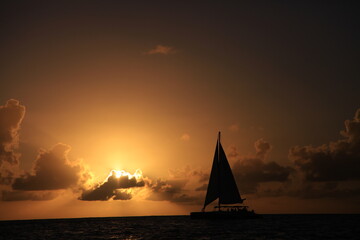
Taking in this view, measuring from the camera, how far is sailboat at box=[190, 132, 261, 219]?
116312 mm

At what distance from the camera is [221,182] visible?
385 feet

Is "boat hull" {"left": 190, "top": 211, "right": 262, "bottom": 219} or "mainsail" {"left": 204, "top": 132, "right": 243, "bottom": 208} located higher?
"mainsail" {"left": 204, "top": 132, "right": 243, "bottom": 208}

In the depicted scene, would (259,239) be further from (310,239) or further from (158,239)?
(158,239)

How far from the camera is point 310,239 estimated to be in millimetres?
84062

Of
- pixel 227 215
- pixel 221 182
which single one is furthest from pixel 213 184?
pixel 227 215

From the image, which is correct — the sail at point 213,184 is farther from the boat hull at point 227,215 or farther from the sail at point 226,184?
the boat hull at point 227,215

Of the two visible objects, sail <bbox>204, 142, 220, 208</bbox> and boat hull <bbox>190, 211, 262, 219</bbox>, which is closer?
sail <bbox>204, 142, 220, 208</bbox>

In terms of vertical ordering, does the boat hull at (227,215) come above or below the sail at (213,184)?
below

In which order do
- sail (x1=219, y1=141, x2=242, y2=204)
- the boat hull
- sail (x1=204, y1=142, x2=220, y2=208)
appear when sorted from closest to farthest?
sail (x1=204, y1=142, x2=220, y2=208), sail (x1=219, y1=141, x2=242, y2=204), the boat hull

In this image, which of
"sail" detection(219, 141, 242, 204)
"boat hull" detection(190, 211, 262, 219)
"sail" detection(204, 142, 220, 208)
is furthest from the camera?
"boat hull" detection(190, 211, 262, 219)

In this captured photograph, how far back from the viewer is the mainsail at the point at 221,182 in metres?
116

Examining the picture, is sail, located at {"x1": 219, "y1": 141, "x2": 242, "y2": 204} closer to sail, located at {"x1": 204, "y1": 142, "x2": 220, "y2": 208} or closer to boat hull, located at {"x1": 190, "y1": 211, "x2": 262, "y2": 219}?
sail, located at {"x1": 204, "y1": 142, "x2": 220, "y2": 208}

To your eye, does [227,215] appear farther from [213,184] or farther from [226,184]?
[213,184]

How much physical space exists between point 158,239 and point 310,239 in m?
31.2
